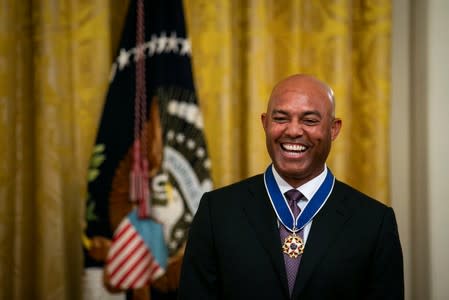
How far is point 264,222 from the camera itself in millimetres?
1260

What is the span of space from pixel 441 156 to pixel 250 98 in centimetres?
82

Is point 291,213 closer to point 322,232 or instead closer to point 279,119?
point 322,232

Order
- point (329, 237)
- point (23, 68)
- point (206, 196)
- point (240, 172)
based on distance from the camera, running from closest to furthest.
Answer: point (329, 237) → point (206, 196) → point (23, 68) → point (240, 172)

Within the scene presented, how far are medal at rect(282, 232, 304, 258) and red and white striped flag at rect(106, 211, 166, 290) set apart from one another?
0.87m

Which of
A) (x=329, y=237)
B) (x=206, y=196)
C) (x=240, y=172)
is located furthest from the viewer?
(x=240, y=172)

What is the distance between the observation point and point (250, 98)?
2.13m

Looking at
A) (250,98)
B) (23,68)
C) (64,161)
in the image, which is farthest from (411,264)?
(23,68)

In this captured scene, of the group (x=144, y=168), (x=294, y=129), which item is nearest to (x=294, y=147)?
(x=294, y=129)

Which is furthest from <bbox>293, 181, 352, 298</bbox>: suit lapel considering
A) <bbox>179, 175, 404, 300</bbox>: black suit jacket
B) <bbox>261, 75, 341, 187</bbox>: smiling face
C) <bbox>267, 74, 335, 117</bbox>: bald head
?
<bbox>267, 74, 335, 117</bbox>: bald head

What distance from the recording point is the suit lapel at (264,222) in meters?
1.19

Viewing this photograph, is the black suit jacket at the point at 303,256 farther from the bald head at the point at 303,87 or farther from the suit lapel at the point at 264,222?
the bald head at the point at 303,87

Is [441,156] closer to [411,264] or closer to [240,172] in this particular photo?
[411,264]

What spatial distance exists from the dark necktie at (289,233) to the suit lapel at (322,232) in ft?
0.08

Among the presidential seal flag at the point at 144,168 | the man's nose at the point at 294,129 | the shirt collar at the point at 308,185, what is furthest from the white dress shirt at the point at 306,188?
the presidential seal flag at the point at 144,168
